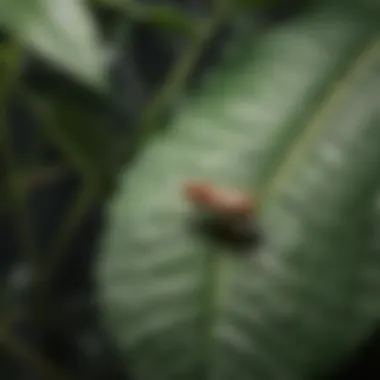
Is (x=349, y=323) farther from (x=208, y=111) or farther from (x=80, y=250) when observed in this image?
(x=80, y=250)

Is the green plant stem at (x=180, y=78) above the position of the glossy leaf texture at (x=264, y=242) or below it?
above

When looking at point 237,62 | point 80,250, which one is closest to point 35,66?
point 237,62

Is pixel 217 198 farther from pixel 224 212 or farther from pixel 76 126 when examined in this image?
pixel 76 126

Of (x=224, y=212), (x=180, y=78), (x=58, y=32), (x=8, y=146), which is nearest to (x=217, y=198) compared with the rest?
(x=224, y=212)

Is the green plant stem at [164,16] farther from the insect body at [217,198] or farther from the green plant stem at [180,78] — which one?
the insect body at [217,198]

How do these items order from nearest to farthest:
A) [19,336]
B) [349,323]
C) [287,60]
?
[349,323], [287,60], [19,336]

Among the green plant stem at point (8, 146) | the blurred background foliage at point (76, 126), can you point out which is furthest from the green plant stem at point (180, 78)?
the green plant stem at point (8, 146)
